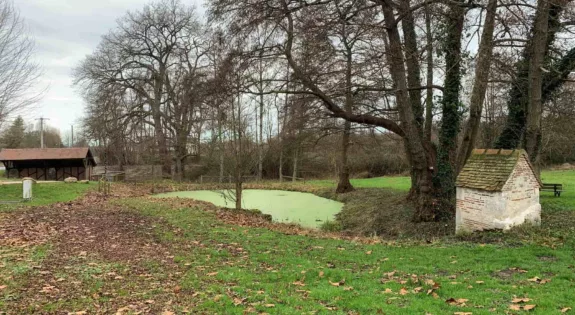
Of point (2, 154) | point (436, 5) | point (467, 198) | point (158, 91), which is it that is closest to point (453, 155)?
point (467, 198)

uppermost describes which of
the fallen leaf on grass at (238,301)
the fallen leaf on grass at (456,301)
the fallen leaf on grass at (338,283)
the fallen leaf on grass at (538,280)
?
the fallen leaf on grass at (538,280)

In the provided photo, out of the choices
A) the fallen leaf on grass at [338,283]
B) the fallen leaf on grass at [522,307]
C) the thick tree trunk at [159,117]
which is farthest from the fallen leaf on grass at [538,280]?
the thick tree trunk at [159,117]

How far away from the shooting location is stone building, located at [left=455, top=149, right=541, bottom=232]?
356 inches

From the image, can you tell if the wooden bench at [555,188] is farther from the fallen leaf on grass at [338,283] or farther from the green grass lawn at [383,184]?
the fallen leaf on grass at [338,283]

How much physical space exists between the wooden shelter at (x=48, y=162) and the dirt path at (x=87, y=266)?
24.6 meters

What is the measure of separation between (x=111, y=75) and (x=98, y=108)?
2896 millimetres

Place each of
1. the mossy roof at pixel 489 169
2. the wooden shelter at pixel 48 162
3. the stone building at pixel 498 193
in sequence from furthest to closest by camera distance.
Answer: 1. the wooden shelter at pixel 48 162
2. the mossy roof at pixel 489 169
3. the stone building at pixel 498 193

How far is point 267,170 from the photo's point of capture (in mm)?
39750

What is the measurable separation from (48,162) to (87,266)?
108ft

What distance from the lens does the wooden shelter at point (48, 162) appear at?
33.7m

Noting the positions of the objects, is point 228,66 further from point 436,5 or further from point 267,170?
point 267,170

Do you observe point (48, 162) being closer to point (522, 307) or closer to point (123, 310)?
point (123, 310)

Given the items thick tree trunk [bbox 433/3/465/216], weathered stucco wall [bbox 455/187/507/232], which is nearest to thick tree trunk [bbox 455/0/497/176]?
thick tree trunk [bbox 433/3/465/216]

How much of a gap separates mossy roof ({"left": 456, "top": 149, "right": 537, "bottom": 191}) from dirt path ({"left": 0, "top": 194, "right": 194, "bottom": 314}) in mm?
Answer: 7081
